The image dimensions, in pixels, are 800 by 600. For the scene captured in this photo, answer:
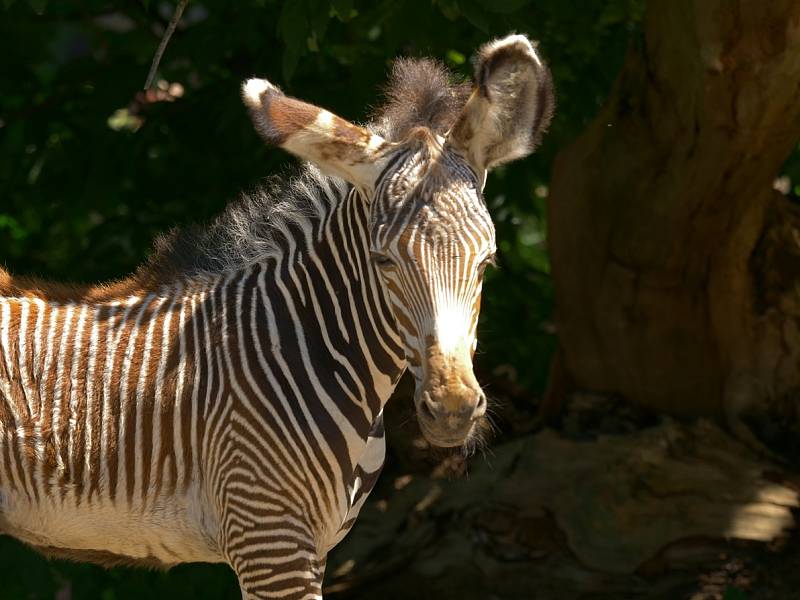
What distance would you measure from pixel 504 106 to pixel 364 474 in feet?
5.70

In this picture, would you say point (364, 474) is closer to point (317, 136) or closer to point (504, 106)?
point (317, 136)

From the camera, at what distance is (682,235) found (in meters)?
6.83

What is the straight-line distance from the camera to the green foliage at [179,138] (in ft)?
23.7

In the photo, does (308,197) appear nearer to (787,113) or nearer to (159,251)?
(159,251)

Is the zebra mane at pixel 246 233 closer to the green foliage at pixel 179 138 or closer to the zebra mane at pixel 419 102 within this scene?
the zebra mane at pixel 419 102

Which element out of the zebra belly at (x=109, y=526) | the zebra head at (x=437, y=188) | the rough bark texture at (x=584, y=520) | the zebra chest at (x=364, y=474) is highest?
the zebra head at (x=437, y=188)

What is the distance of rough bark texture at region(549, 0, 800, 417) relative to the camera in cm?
632

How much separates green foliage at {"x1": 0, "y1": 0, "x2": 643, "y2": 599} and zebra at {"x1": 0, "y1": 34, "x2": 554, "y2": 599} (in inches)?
84.1

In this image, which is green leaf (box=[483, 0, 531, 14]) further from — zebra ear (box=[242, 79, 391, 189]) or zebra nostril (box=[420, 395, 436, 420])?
zebra nostril (box=[420, 395, 436, 420])

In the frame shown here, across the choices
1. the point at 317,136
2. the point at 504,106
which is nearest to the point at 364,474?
the point at 317,136

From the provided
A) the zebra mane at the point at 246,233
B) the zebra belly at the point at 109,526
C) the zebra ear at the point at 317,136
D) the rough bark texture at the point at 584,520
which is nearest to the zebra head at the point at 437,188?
the zebra ear at the point at 317,136

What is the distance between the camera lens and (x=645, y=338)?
722 cm

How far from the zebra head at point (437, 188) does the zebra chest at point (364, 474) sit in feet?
2.87

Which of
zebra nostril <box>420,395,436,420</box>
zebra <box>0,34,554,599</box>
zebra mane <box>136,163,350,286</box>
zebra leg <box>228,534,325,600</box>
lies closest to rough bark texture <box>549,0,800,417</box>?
zebra <box>0,34,554,599</box>
